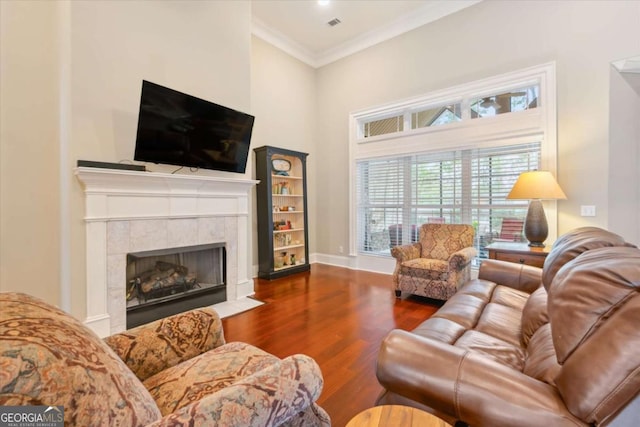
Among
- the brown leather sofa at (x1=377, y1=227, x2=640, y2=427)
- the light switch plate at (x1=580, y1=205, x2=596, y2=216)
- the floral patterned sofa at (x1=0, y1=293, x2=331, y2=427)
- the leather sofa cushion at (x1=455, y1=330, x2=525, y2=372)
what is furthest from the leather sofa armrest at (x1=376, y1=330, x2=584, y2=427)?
the light switch plate at (x1=580, y1=205, x2=596, y2=216)

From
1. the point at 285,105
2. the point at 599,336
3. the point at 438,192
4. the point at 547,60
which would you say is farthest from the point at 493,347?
the point at 285,105

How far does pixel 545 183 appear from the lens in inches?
118

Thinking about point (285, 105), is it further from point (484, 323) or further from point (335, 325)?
point (484, 323)

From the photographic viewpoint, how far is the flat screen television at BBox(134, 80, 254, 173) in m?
2.64

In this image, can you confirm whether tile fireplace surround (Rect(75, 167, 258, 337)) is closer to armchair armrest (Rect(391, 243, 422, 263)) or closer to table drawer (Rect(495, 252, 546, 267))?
armchair armrest (Rect(391, 243, 422, 263))

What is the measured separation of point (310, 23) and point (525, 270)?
453cm

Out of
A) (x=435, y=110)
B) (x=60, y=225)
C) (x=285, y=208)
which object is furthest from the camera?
(x=285, y=208)

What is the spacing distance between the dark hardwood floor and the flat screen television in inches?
68.9

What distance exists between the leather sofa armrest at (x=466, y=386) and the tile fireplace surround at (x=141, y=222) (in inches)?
103

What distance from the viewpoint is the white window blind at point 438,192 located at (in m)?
3.81

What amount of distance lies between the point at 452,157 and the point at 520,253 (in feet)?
5.77

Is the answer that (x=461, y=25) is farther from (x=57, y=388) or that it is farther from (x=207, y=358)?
(x=57, y=388)

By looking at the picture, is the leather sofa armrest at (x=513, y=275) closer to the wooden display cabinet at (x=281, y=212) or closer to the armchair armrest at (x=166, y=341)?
the armchair armrest at (x=166, y=341)

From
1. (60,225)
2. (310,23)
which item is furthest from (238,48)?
(60,225)
